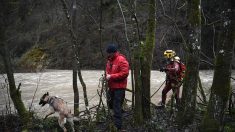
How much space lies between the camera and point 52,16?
4516cm

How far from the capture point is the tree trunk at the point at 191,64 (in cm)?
811

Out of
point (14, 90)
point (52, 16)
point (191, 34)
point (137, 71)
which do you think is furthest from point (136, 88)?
point (52, 16)

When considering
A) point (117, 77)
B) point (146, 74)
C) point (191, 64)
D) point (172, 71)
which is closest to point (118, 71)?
point (117, 77)

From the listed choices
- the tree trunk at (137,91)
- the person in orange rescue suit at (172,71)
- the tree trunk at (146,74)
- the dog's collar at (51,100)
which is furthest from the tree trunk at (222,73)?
the person in orange rescue suit at (172,71)

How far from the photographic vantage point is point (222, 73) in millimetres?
6703

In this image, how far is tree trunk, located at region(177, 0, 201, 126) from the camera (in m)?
8.11

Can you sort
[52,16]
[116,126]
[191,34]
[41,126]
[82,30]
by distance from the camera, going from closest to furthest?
1. [191,34]
2. [116,126]
3. [41,126]
4. [82,30]
5. [52,16]

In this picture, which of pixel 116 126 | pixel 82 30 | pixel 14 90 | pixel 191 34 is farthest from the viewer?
pixel 82 30

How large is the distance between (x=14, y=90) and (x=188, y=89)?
4612 millimetres

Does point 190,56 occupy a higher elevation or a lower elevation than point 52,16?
lower

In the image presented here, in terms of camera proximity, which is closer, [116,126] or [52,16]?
[116,126]

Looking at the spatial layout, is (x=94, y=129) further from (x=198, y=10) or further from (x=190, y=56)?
(x=198, y=10)

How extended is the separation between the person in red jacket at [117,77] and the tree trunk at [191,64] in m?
1.29

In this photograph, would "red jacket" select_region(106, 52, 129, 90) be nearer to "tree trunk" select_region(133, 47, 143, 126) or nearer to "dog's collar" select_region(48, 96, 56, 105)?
"tree trunk" select_region(133, 47, 143, 126)
